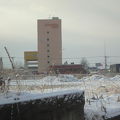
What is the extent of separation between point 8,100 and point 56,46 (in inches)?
4133

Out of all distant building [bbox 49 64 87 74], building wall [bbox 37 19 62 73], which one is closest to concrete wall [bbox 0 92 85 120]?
distant building [bbox 49 64 87 74]

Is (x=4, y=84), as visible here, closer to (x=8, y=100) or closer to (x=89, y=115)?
(x=8, y=100)

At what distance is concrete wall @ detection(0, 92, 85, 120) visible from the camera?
618 centimetres

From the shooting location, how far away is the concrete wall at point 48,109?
6176mm

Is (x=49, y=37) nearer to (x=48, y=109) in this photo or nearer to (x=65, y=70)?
(x=65, y=70)

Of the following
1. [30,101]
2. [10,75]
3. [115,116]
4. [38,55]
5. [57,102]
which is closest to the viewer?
[30,101]

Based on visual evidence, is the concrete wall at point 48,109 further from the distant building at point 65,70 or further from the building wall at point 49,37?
the building wall at point 49,37

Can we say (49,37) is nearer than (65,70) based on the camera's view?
No

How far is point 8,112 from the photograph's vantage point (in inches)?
239

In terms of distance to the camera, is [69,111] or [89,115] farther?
[89,115]

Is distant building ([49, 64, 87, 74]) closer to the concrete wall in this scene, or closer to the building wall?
the concrete wall

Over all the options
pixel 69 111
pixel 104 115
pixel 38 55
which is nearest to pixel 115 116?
pixel 104 115

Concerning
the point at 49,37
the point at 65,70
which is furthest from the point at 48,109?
the point at 49,37

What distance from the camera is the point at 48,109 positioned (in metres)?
7.24
